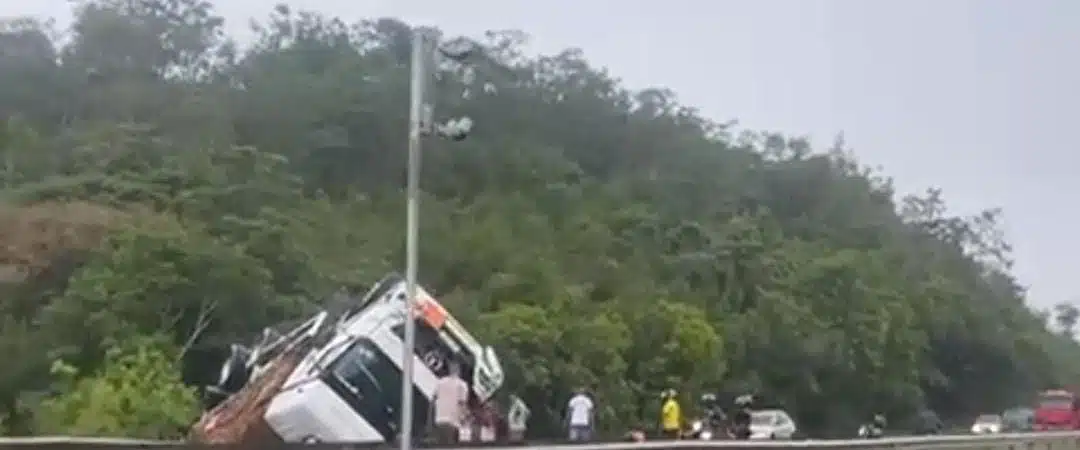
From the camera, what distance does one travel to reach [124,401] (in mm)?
33688

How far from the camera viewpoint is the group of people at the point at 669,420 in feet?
85.7

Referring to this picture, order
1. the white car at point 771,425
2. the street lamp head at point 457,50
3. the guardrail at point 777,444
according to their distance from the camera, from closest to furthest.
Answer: the guardrail at point 777,444 < the street lamp head at point 457,50 < the white car at point 771,425

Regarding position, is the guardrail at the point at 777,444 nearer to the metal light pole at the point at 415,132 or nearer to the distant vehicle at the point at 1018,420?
the metal light pole at the point at 415,132

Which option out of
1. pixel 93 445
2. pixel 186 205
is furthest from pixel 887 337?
pixel 93 445

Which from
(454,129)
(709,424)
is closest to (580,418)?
(709,424)

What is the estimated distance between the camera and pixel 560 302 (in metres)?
49.2

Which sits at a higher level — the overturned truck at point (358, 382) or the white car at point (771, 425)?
the overturned truck at point (358, 382)

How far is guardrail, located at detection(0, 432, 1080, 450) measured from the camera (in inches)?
565

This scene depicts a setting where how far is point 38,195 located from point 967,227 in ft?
209

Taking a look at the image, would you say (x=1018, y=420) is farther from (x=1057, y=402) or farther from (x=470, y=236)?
(x=470, y=236)

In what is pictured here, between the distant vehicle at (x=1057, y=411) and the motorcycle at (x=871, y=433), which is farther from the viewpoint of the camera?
the distant vehicle at (x=1057, y=411)

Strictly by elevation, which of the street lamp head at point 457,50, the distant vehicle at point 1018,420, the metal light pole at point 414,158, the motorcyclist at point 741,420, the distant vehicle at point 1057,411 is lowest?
the distant vehicle at point 1018,420

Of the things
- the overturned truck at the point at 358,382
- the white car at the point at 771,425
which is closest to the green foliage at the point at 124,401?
the overturned truck at the point at 358,382

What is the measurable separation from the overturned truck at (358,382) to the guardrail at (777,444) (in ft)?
13.6
